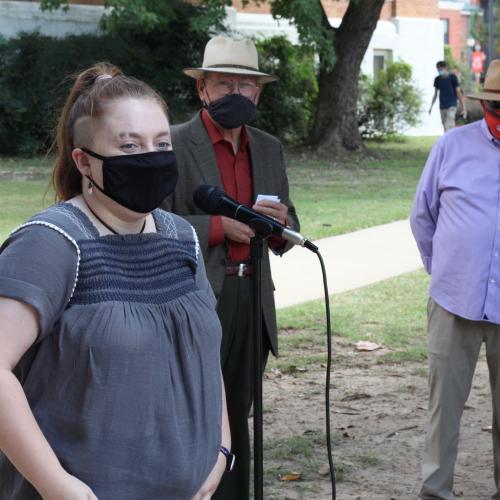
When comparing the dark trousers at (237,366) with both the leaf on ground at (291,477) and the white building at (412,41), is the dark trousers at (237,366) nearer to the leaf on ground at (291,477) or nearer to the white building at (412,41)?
the leaf on ground at (291,477)

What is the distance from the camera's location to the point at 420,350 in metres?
7.77

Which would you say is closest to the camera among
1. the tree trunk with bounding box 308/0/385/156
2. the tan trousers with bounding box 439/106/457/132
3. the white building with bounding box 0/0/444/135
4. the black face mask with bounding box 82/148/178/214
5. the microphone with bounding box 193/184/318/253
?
the black face mask with bounding box 82/148/178/214

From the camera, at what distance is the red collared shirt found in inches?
175

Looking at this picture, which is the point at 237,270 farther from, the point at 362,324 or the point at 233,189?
the point at 362,324

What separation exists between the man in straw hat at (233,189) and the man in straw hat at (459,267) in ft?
2.31

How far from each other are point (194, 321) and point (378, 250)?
9.31m

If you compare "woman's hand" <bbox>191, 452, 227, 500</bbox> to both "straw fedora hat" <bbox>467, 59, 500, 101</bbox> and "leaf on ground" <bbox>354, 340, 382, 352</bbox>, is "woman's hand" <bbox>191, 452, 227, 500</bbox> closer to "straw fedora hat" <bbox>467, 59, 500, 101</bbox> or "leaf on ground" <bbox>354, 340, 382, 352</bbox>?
"straw fedora hat" <bbox>467, 59, 500, 101</bbox>

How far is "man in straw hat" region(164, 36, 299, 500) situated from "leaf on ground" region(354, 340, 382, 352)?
3312 millimetres

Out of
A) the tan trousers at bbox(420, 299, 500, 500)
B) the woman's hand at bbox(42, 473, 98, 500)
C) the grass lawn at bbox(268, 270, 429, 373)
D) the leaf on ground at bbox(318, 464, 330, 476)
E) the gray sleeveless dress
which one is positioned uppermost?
the gray sleeveless dress

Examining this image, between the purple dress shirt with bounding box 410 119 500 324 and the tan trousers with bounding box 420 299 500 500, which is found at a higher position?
the purple dress shirt with bounding box 410 119 500 324

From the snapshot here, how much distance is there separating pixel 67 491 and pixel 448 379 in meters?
2.82

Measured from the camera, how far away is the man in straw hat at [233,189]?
14.3ft

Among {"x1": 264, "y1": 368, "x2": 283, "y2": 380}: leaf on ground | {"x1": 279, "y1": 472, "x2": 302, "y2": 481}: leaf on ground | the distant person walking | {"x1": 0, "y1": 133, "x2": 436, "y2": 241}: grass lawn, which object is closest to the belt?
{"x1": 279, "y1": 472, "x2": 302, "y2": 481}: leaf on ground

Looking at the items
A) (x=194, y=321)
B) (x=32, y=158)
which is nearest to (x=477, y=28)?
(x=32, y=158)
